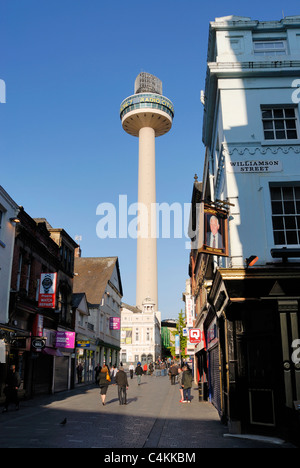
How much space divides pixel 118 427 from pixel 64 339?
1559 cm

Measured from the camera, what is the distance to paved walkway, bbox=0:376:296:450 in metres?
9.71

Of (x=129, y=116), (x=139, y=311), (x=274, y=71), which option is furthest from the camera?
(x=129, y=116)

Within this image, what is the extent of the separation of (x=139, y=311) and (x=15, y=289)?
248ft

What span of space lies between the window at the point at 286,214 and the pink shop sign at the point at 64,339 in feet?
61.6

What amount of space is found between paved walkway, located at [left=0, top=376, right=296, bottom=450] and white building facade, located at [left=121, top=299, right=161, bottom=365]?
227ft

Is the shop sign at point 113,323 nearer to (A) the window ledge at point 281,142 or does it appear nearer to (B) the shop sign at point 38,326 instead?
(B) the shop sign at point 38,326

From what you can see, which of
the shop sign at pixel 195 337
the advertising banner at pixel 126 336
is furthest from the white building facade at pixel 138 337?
Result: the shop sign at pixel 195 337

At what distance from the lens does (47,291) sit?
75.5ft

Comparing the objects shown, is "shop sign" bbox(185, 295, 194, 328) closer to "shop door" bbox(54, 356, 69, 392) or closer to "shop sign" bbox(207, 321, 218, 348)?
"shop door" bbox(54, 356, 69, 392)

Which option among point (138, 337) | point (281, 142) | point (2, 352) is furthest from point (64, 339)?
point (138, 337)

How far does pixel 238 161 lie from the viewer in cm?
1297

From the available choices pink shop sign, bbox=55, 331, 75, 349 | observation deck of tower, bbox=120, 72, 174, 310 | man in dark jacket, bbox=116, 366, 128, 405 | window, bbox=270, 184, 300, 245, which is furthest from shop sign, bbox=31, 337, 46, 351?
observation deck of tower, bbox=120, 72, 174, 310
